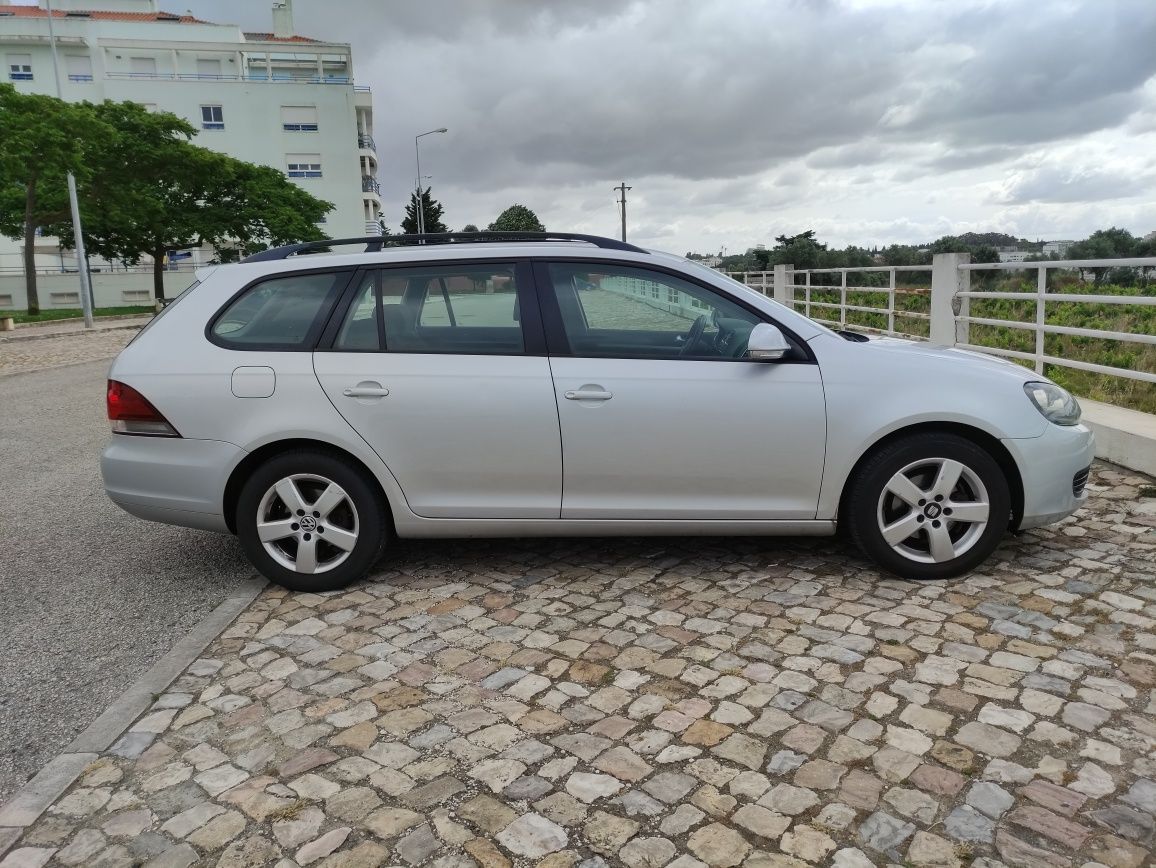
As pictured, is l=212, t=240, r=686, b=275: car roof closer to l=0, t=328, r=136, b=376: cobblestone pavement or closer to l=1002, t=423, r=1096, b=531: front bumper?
l=1002, t=423, r=1096, b=531: front bumper

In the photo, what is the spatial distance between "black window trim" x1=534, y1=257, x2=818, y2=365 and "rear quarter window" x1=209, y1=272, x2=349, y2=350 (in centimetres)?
98

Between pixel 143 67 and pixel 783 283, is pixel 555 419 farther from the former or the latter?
pixel 143 67

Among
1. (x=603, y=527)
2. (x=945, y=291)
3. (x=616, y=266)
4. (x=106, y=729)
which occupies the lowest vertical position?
(x=106, y=729)

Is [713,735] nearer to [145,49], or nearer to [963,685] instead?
[963,685]

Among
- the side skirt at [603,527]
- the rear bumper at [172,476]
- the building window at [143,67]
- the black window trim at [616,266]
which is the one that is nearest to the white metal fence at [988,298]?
the black window trim at [616,266]

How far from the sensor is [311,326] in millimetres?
4457

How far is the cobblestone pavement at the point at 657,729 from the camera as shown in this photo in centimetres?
254

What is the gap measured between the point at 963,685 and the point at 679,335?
6.35ft

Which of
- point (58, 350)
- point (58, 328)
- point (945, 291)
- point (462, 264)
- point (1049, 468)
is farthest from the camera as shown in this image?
point (58, 328)

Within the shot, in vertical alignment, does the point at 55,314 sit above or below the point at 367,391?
above

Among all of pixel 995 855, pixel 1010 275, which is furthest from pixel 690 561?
pixel 1010 275

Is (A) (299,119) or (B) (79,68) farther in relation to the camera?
(A) (299,119)

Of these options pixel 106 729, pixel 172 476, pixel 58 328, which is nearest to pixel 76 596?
pixel 172 476

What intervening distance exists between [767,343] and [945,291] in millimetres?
6878
